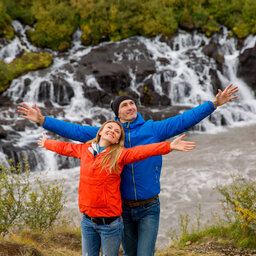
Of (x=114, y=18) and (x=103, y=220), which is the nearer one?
(x=103, y=220)

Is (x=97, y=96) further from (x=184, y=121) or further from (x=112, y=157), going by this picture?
(x=112, y=157)

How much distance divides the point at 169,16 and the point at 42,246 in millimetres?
25911

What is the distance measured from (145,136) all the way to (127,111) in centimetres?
37

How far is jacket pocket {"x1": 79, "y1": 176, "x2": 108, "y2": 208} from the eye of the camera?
2.81m

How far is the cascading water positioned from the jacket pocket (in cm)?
468

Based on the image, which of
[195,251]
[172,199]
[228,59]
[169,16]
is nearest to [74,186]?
[172,199]

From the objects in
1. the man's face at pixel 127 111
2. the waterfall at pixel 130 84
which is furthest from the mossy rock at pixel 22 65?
the man's face at pixel 127 111

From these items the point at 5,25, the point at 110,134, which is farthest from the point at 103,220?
the point at 5,25

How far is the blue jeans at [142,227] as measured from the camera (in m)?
2.96

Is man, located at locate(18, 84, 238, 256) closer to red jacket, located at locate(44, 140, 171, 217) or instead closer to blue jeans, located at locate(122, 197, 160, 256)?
blue jeans, located at locate(122, 197, 160, 256)

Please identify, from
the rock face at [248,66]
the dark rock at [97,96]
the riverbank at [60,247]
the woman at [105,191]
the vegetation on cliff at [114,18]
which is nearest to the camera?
the woman at [105,191]

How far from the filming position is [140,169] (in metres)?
2.99

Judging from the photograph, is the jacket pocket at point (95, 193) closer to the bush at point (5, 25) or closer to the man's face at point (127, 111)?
the man's face at point (127, 111)

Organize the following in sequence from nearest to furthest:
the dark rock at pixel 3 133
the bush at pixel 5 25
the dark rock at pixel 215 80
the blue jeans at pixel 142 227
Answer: the blue jeans at pixel 142 227 → the dark rock at pixel 3 133 → the dark rock at pixel 215 80 → the bush at pixel 5 25
